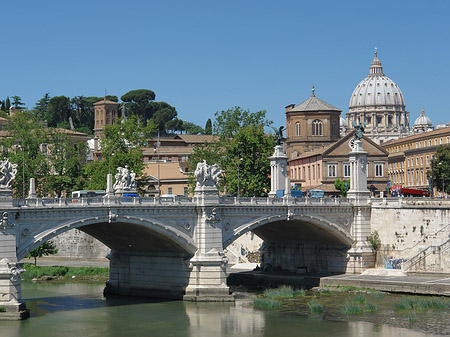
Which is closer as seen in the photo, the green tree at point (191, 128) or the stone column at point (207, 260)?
the stone column at point (207, 260)

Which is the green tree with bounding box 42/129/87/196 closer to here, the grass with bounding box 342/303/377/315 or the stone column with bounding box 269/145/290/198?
the stone column with bounding box 269/145/290/198

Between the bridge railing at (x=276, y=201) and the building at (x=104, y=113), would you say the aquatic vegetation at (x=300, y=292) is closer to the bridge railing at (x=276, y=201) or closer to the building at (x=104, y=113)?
the bridge railing at (x=276, y=201)

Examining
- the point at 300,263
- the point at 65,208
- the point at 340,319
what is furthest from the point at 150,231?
the point at 300,263

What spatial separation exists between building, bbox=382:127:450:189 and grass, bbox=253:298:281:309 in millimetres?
70332

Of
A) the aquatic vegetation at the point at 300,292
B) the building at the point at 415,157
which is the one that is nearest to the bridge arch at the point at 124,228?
the aquatic vegetation at the point at 300,292

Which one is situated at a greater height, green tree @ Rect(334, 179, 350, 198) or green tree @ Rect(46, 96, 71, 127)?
green tree @ Rect(46, 96, 71, 127)

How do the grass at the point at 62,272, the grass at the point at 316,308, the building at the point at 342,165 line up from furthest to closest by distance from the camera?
1. the building at the point at 342,165
2. the grass at the point at 62,272
3. the grass at the point at 316,308

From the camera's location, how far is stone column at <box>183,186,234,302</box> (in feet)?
188

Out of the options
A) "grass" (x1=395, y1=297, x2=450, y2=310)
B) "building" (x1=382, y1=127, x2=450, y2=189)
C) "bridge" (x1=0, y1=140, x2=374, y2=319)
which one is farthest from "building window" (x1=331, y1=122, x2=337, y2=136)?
"grass" (x1=395, y1=297, x2=450, y2=310)

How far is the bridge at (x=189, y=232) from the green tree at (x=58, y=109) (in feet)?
339

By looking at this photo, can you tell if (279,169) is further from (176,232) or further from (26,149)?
(26,149)

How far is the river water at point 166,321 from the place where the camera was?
4803 centimetres

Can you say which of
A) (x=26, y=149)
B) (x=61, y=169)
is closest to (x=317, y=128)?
(x=61, y=169)

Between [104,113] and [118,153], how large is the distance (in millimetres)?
80203
